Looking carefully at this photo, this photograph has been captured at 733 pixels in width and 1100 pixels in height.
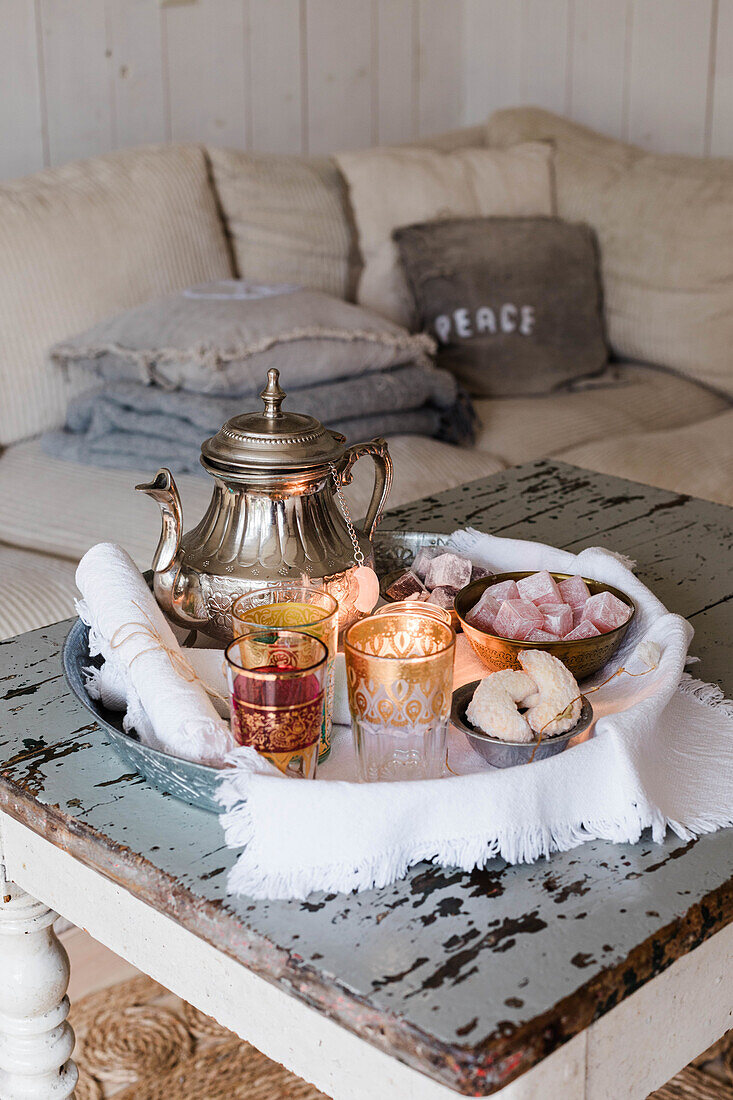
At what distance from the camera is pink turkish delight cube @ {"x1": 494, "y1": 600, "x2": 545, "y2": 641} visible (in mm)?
796

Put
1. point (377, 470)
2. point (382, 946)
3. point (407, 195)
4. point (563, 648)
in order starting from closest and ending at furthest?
point (382, 946) → point (563, 648) → point (377, 470) → point (407, 195)

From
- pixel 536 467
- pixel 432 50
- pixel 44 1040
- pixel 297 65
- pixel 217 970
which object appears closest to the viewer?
pixel 217 970

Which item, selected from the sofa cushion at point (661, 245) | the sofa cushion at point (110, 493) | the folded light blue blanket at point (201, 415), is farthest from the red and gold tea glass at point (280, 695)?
the sofa cushion at point (661, 245)

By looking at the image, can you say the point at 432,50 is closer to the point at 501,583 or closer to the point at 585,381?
the point at 585,381

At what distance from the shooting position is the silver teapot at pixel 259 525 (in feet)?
2.56

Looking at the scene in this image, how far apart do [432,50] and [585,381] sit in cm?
114

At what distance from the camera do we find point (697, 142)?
2.57m

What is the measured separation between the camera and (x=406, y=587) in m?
0.92

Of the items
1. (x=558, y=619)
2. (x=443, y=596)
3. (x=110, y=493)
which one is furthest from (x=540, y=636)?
(x=110, y=493)

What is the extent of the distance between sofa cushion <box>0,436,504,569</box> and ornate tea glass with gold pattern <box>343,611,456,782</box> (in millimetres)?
774

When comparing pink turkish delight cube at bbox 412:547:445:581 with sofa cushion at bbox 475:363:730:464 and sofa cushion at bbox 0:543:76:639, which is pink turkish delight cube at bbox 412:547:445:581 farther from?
sofa cushion at bbox 475:363:730:464

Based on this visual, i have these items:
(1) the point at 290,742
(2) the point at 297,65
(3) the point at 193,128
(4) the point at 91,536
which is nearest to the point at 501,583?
(1) the point at 290,742

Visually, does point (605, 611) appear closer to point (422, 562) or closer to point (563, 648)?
point (563, 648)

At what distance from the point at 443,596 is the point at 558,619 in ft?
0.43
